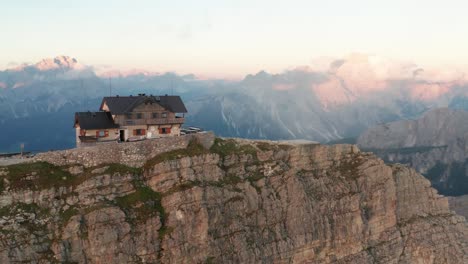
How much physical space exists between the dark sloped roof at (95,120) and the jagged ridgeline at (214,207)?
42.8 feet

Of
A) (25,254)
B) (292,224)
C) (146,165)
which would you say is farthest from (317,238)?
(25,254)

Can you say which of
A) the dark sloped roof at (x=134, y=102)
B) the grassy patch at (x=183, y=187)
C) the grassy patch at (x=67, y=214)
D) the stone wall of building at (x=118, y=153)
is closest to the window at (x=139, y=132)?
the dark sloped roof at (x=134, y=102)

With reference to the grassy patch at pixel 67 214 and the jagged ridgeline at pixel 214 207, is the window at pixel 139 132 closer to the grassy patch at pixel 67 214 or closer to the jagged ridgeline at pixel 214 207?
the jagged ridgeline at pixel 214 207

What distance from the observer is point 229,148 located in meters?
120

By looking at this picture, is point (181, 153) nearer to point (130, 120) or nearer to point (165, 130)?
point (165, 130)

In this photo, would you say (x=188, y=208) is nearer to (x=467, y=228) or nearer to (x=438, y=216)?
(x=438, y=216)

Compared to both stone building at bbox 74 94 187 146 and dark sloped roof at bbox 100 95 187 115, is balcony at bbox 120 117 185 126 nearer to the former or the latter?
stone building at bbox 74 94 187 146

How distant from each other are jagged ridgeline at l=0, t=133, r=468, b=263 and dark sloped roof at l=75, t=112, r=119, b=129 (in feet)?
42.8

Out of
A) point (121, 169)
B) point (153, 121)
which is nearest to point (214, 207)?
point (121, 169)

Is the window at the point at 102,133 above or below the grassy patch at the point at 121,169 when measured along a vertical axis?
above

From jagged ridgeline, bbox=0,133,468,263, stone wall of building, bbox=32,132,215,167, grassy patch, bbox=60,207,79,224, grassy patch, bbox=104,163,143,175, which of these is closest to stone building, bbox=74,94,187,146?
stone wall of building, bbox=32,132,215,167

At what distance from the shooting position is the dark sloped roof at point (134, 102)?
393 ft

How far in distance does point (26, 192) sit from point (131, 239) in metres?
21.2

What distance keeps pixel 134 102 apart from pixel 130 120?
4.58 metres
